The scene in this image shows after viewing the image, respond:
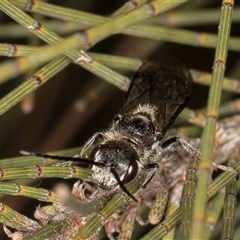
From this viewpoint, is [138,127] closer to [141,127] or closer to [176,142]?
[141,127]

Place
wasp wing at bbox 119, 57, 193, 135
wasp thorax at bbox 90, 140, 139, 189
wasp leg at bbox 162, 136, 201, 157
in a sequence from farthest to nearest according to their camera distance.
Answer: wasp wing at bbox 119, 57, 193, 135 < wasp leg at bbox 162, 136, 201, 157 < wasp thorax at bbox 90, 140, 139, 189

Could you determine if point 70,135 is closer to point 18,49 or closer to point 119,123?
point 119,123

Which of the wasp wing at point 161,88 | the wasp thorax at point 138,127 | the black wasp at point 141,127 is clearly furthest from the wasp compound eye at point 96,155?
the wasp wing at point 161,88

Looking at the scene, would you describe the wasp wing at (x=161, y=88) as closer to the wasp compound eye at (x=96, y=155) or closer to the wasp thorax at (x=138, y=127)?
the wasp thorax at (x=138, y=127)

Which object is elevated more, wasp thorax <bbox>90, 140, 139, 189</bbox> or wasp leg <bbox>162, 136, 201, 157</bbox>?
wasp leg <bbox>162, 136, 201, 157</bbox>

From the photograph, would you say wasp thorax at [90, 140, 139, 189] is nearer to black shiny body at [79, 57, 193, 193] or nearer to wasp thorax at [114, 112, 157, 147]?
black shiny body at [79, 57, 193, 193]

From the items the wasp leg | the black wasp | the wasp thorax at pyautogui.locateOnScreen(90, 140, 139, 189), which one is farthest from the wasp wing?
the wasp thorax at pyautogui.locateOnScreen(90, 140, 139, 189)

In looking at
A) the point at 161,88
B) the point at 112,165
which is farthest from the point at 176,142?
the point at 112,165
